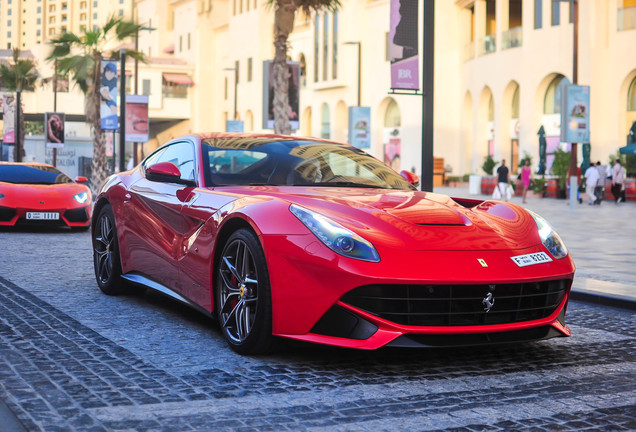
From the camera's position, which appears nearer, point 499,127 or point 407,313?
point 407,313

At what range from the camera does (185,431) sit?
3871mm

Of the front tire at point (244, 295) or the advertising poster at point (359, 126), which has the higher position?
the advertising poster at point (359, 126)

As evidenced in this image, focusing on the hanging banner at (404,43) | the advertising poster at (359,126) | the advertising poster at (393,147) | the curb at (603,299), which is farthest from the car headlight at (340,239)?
the advertising poster at (393,147)

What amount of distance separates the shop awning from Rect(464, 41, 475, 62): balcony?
4205 centimetres

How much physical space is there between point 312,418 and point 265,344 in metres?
1.21

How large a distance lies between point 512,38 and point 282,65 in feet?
71.8

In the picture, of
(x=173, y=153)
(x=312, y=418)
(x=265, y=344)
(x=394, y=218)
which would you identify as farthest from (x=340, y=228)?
(x=173, y=153)

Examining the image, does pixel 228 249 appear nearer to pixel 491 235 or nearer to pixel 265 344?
pixel 265 344

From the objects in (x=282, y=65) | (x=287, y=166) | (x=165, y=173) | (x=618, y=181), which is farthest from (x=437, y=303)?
(x=618, y=181)

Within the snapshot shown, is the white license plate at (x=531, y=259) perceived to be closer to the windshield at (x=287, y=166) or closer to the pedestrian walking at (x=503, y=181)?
the windshield at (x=287, y=166)

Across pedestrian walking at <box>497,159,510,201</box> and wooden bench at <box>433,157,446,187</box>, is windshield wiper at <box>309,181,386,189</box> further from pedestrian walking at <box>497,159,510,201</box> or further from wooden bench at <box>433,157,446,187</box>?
wooden bench at <box>433,157,446,187</box>

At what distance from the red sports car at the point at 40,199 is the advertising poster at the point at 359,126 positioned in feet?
68.1

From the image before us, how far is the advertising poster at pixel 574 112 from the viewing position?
2792 centimetres

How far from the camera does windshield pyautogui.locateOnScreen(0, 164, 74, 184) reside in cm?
1631
